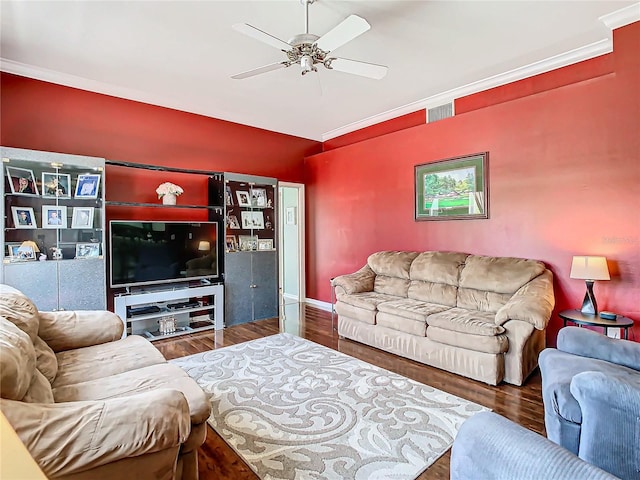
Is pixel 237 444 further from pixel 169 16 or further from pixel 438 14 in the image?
pixel 438 14

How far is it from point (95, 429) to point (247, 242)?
3827mm


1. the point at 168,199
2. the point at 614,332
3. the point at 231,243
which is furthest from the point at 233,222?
the point at 614,332

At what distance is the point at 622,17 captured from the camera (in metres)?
2.80

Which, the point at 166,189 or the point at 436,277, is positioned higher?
the point at 166,189

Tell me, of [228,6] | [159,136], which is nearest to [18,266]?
[159,136]

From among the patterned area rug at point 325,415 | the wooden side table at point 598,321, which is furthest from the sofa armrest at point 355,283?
the wooden side table at point 598,321

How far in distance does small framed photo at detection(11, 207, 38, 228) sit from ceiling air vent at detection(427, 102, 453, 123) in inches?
191

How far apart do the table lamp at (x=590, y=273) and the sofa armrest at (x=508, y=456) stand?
2.42 metres

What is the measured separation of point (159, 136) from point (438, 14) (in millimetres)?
3632

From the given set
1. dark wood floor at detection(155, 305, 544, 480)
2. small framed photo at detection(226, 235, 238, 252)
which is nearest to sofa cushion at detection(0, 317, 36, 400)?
dark wood floor at detection(155, 305, 544, 480)

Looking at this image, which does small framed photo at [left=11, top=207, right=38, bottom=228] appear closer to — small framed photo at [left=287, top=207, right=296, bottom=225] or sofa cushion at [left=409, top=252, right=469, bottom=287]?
small framed photo at [left=287, top=207, right=296, bottom=225]

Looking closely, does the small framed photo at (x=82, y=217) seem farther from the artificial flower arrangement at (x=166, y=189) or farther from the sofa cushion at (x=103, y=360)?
the sofa cushion at (x=103, y=360)

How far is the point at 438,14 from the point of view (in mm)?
2775

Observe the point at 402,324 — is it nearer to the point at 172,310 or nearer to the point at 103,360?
the point at 103,360
